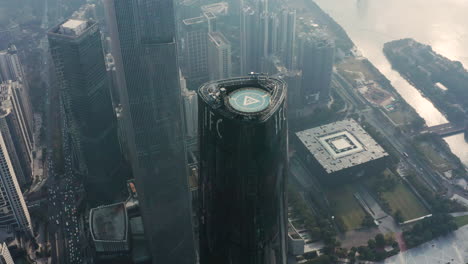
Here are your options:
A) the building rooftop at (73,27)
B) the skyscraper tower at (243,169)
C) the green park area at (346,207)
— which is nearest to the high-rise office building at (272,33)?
the green park area at (346,207)

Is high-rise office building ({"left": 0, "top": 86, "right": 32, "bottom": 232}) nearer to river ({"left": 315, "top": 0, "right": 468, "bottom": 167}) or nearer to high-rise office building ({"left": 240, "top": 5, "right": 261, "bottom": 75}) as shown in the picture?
high-rise office building ({"left": 240, "top": 5, "right": 261, "bottom": 75})

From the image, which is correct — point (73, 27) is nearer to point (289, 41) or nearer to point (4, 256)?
point (4, 256)

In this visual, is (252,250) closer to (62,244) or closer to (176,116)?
(176,116)

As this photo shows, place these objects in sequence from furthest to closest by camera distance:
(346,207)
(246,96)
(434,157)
Answer: (434,157), (346,207), (246,96)

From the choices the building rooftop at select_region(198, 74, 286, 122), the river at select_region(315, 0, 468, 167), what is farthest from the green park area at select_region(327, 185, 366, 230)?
the building rooftop at select_region(198, 74, 286, 122)

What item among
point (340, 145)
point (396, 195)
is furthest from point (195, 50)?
point (396, 195)

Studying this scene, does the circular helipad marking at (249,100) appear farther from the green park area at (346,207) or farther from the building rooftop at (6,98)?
the building rooftop at (6,98)
